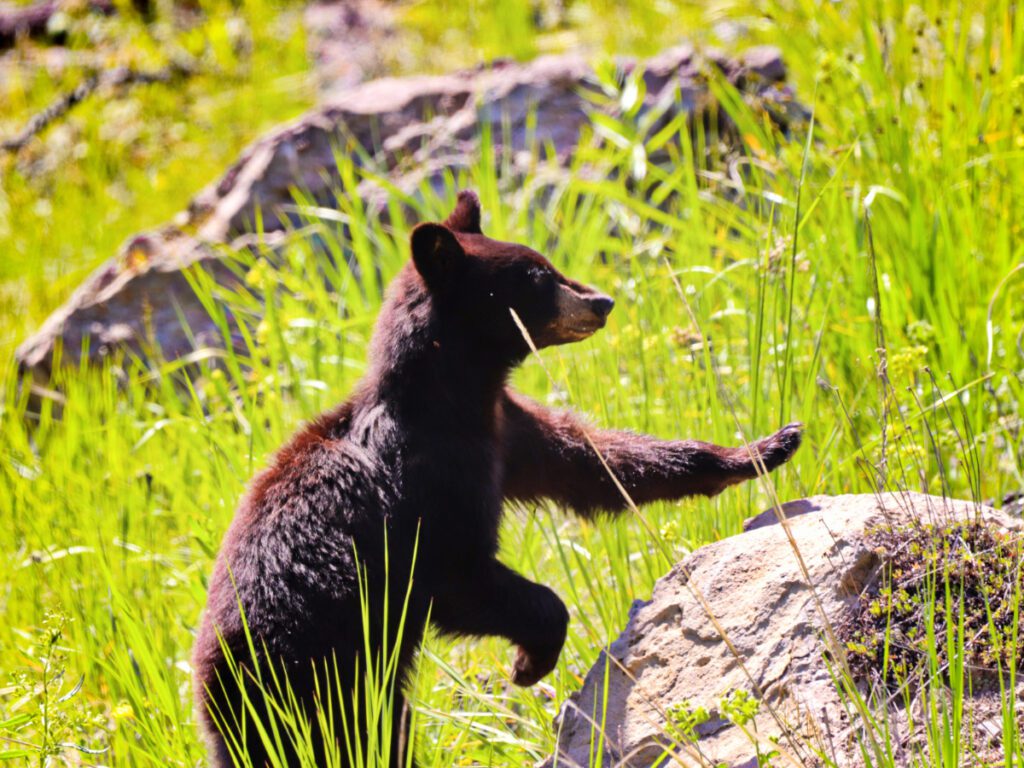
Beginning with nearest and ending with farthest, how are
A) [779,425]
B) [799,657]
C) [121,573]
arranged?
[799,657] < [779,425] < [121,573]

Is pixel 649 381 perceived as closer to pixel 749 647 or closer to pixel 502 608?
pixel 502 608

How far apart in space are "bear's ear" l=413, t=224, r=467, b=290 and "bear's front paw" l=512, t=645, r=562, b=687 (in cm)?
100

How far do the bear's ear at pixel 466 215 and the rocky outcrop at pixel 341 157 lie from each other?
184 cm

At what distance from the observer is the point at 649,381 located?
3863mm

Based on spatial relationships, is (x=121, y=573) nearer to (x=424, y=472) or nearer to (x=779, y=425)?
(x=424, y=472)

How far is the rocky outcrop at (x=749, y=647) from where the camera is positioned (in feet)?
7.21

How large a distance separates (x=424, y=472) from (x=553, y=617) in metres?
0.49

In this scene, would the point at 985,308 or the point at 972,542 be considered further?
the point at 985,308

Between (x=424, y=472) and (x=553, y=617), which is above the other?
(x=424, y=472)

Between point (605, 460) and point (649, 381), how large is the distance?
0.78 meters

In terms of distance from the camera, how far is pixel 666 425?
3.77m

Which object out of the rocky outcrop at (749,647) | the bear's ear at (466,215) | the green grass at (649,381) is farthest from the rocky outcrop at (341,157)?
the rocky outcrop at (749,647)

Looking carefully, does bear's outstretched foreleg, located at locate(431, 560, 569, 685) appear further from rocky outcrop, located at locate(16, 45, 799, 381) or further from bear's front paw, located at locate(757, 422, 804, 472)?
rocky outcrop, located at locate(16, 45, 799, 381)

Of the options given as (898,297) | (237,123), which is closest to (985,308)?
(898,297)
